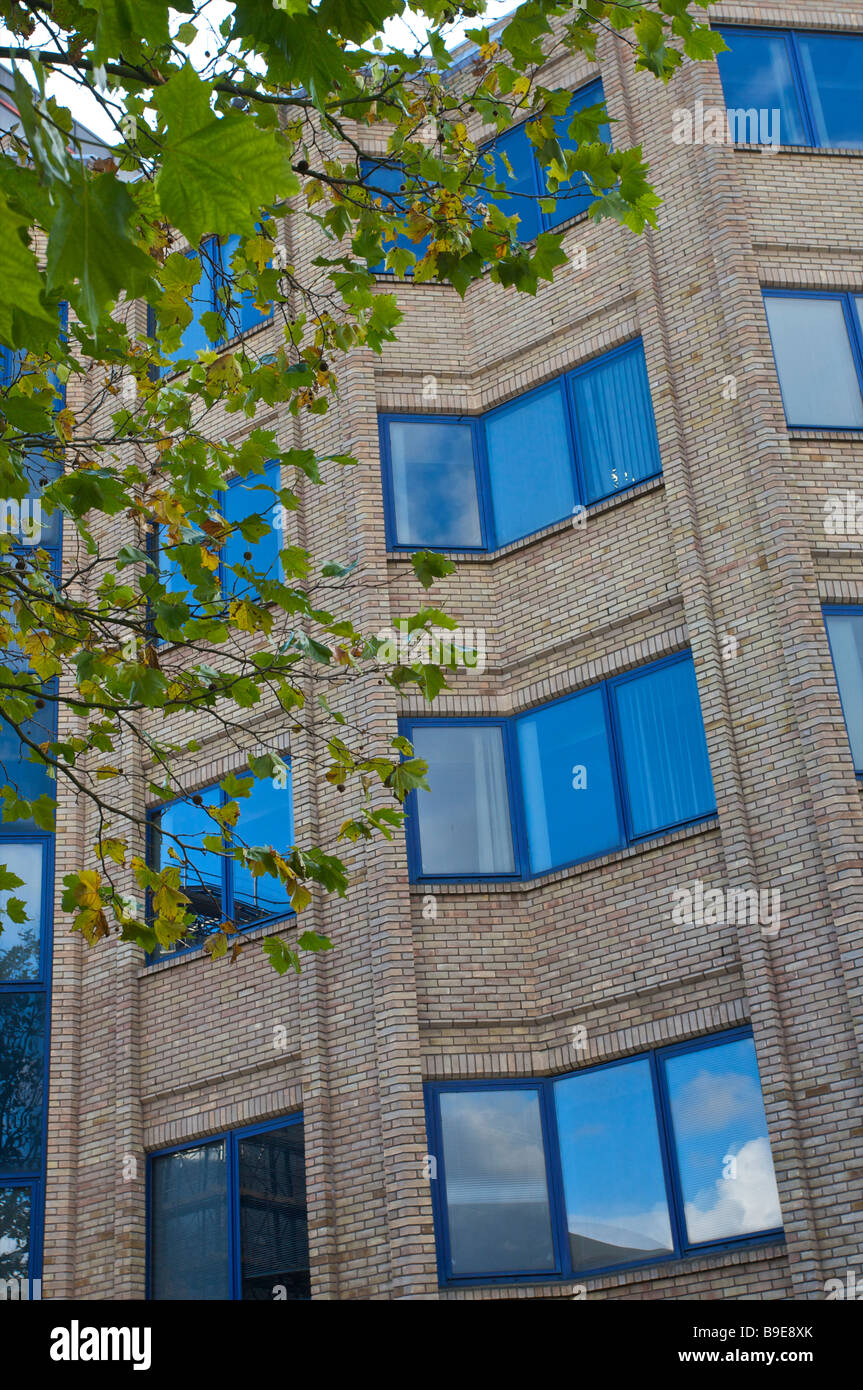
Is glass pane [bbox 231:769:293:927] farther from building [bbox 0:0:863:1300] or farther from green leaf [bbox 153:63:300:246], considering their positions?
green leaf [bbox 153:63:300:246]

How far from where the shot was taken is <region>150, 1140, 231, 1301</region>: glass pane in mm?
14219

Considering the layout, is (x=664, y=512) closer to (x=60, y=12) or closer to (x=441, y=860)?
(x=441, y=860)

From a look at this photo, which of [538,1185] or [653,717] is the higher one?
[653,717]

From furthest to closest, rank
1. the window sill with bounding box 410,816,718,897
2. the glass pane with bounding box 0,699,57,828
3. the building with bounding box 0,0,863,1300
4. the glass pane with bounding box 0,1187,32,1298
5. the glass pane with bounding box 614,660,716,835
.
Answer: the glass pane with bounding box 0,699,57,828, the glass pane with bounding box 0,1187,32,1298, the glass pane with bounding box 614,660,716,835, the window sill with bounding box 410,816,718,897, the building with bounding box 0,0,863,1300

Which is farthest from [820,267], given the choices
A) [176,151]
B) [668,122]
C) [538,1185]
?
[176,151]

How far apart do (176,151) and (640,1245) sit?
11.4 metres

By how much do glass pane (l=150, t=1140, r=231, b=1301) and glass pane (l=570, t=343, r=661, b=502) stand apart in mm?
7799

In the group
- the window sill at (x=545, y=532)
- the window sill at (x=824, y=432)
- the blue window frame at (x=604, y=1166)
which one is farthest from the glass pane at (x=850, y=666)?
the blue window frame at (x=604, y=1166)

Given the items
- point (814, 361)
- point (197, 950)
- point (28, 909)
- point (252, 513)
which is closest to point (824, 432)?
point (814, 361)

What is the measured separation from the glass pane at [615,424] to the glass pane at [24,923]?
24.3ft

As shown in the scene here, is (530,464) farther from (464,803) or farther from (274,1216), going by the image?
(274,1216)

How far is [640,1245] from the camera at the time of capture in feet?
40.6

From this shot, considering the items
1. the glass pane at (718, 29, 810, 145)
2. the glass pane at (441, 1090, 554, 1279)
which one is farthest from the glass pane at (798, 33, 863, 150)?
the glass pane at (441, 1090, 554, 1279)

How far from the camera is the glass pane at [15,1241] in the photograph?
48.2 ft
